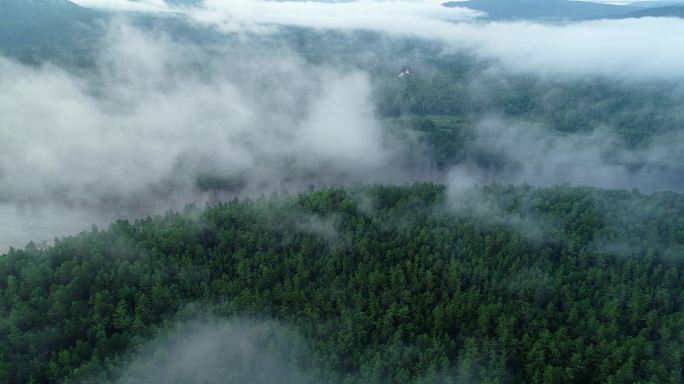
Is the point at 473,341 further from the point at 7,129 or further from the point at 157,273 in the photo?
the point at 7,129

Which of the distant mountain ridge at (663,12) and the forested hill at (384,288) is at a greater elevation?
the distant mountain ridge at (663,12)

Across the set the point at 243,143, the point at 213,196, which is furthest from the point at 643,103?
the point at 213,196

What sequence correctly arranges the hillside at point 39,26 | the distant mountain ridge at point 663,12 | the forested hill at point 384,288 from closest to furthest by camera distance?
the forested hill at point 384,288 < the hillside at point 39,26 < the distant mountain ridge at point 663,12

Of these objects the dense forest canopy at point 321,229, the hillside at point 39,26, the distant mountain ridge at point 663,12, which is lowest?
the dense forest canopy at point 321,229

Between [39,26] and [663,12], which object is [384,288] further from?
[663,12]

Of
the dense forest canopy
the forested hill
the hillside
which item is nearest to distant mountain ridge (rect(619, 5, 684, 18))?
the dense forest canopy

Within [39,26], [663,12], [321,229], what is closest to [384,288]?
[321,229]

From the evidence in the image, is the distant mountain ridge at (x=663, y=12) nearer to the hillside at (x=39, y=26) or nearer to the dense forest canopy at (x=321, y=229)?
the dense forest canopy at (x=321, y=229)

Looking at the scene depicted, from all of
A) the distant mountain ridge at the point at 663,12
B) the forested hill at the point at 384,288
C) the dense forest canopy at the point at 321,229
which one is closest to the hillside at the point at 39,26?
the dense forest canopy at the point at 321,229

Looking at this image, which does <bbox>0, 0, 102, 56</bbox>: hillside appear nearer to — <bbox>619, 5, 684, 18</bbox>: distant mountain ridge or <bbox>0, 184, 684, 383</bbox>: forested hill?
<bbox>0, 184, 684, 383</bbox>: forested hill
